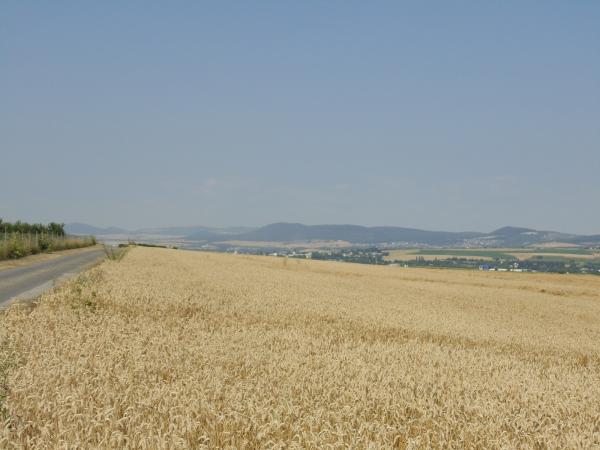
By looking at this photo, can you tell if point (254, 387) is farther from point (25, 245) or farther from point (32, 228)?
point (32, 228)

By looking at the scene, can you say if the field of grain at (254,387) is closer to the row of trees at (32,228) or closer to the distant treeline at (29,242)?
the distant treeline at (29,242)

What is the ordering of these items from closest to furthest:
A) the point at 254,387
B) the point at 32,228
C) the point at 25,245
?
the point at 254,387 → the point at 25,245 → the point at 32,228

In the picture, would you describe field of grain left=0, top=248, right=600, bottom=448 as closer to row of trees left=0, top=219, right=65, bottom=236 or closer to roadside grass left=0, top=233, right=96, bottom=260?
roadside grass left=0, top=233, right=96, bottom=260

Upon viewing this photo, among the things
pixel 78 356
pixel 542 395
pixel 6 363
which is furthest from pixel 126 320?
pixel 542 395

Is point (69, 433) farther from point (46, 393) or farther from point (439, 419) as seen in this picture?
point (439, 419)

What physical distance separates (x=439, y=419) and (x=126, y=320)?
25.8 ft

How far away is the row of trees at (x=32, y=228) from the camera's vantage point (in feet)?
261

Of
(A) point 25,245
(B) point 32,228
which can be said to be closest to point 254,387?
(A) point 25,245

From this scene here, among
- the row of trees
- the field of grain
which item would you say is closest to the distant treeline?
the row of trees

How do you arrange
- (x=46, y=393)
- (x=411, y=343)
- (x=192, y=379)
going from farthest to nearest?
1. (x=411, y=343)
2. (x=192, y=379)
3. (x=46, y=393)

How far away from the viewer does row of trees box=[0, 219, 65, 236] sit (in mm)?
79500

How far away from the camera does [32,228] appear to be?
297 ft

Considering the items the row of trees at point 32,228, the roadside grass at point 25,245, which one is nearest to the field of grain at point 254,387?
the roadside grass at point 25,245

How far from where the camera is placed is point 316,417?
17.9 feet
